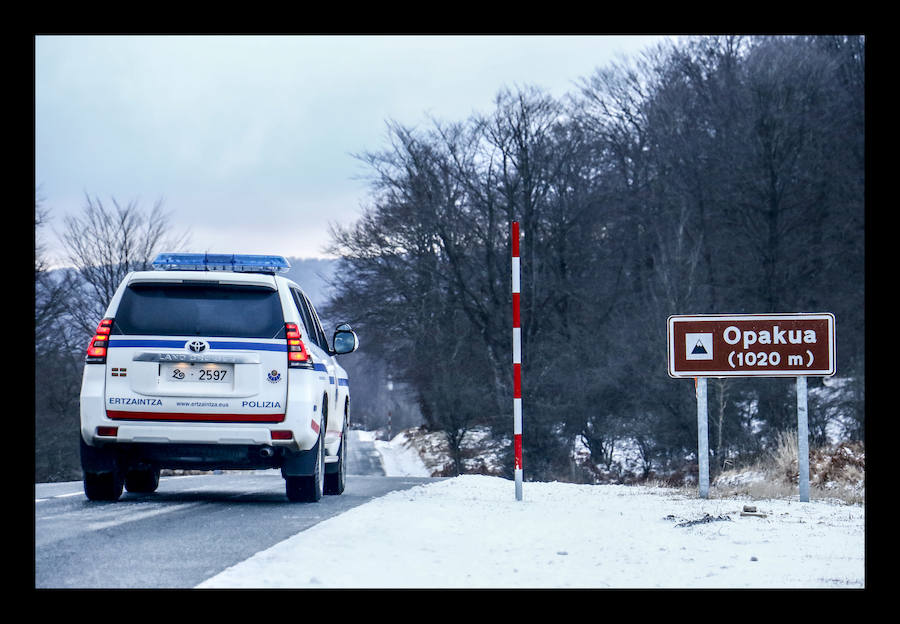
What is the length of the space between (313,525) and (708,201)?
109 feet

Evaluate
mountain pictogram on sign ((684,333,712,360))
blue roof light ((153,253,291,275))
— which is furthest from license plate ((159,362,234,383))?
Answer: mountain pictogram on sign ((684,333,712,360))

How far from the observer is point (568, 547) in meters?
7.75

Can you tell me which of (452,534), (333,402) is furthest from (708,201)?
(452,534)

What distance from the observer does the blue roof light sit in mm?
10516

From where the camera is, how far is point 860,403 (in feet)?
107

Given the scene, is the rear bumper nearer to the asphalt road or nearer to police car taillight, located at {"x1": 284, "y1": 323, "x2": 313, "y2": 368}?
police car taillight, located at {"x1": 284, "y1": 323, "x2": 313, "y2": 368}

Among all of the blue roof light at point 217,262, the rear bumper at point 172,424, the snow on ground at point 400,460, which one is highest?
the blue roof light at point 217,262

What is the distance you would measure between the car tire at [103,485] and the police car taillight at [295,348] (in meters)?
1.98

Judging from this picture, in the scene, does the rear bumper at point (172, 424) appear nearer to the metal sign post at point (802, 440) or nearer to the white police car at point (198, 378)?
the white police car at point (198, 378)

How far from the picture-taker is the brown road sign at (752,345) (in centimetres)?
1249

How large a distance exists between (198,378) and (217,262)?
1236 mm

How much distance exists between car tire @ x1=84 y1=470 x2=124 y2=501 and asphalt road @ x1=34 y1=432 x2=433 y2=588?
0.50ft

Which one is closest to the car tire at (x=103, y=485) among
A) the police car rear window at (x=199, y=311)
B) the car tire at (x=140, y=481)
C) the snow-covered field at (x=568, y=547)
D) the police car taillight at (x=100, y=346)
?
the police car taillight at (x=100, y=346)
